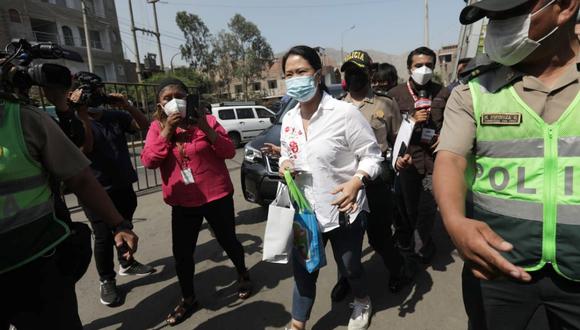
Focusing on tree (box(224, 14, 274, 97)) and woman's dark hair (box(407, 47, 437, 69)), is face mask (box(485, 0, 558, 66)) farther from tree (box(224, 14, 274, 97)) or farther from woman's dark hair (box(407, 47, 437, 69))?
tree (box(224, 14, 274, 97))

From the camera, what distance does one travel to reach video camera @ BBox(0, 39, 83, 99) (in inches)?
63.1

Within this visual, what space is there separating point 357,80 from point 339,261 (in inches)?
58.1

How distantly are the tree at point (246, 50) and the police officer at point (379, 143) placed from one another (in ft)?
122

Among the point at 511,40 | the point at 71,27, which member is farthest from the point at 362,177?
the point at 71,27

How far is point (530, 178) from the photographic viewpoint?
1.14 metres

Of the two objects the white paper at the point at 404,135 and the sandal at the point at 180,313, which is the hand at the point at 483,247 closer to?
the white paper at the point at 404,135

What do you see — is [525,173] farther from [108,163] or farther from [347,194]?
[108,163]

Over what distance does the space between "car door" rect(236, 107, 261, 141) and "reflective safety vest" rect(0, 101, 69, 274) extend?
12.6m

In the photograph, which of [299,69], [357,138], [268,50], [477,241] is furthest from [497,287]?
[268,50]

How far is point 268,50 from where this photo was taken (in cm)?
4012

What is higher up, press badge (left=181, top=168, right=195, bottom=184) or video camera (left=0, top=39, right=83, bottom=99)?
video camera (left=0, top=39, right=83, bottom=99)

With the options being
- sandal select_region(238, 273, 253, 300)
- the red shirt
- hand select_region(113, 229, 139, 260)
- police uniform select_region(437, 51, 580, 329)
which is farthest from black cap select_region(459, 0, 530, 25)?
sandal select_region(238, 273, 253, 300)

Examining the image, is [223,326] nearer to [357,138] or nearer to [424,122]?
[357,138]

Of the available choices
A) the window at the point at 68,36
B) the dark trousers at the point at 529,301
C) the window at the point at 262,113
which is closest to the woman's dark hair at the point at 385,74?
the dark trousers at the point at 529,301
